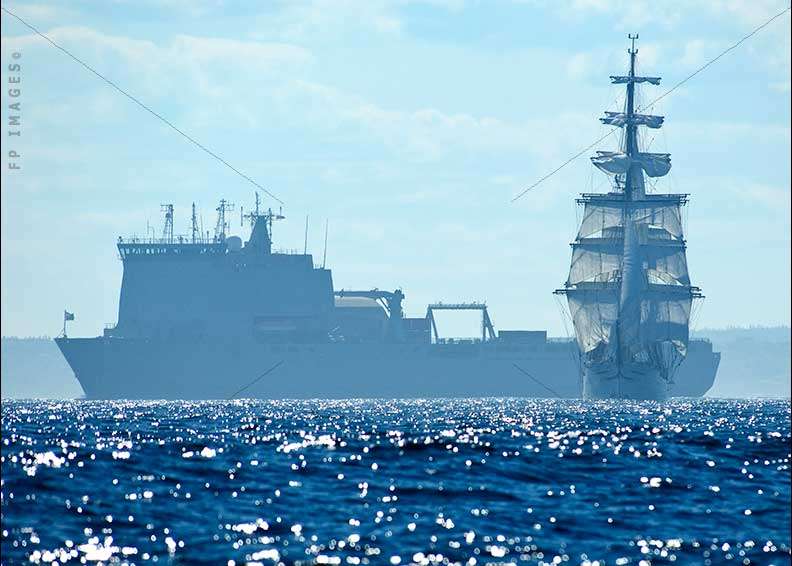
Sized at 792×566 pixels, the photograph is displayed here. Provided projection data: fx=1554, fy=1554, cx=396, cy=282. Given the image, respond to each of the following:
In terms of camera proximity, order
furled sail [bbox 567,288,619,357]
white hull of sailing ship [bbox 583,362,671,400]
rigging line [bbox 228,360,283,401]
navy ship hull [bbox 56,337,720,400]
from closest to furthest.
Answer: white hull of sailing ship [bbox 583,362,671,400]
furled sail [bbox 567,288,619,357]
navy ship hull [bbox 56,337,720,400]
rigging line [bbox 228,360,283,401]

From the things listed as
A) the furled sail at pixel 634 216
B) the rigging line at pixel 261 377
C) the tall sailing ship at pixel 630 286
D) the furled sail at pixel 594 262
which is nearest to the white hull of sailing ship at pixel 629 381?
the tall sailing ship at pixel 630 286

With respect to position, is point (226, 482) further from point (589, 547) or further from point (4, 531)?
point (589, 547)

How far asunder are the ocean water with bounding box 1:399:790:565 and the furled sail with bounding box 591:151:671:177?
296ft

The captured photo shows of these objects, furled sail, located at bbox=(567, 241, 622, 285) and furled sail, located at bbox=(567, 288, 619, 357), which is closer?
furled sail, located at bbox=(567, 288, 619, 357)

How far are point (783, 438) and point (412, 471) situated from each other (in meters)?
21.5

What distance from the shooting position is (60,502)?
29.5 metres

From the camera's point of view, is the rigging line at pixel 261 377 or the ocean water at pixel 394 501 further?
the rigging line at pixel 261 377

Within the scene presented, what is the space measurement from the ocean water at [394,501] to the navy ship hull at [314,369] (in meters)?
110

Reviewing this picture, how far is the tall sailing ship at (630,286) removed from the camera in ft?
414

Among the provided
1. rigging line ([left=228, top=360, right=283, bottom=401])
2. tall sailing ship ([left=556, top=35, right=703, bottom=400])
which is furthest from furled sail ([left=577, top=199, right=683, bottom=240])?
rigging line ([left=228, top=360, right=283, bottom=401])

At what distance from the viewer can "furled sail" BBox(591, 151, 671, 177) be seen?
140250 millimetres

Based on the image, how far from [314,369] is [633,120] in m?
43.1

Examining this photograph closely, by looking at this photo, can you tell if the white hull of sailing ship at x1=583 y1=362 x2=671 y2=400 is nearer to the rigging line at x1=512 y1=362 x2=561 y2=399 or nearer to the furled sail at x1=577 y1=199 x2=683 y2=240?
the furled sail at x1=577 y1=199 x2=683 y2=240

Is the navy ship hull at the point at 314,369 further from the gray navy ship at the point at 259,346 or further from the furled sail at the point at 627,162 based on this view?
the furled sail at the point at 627,162
